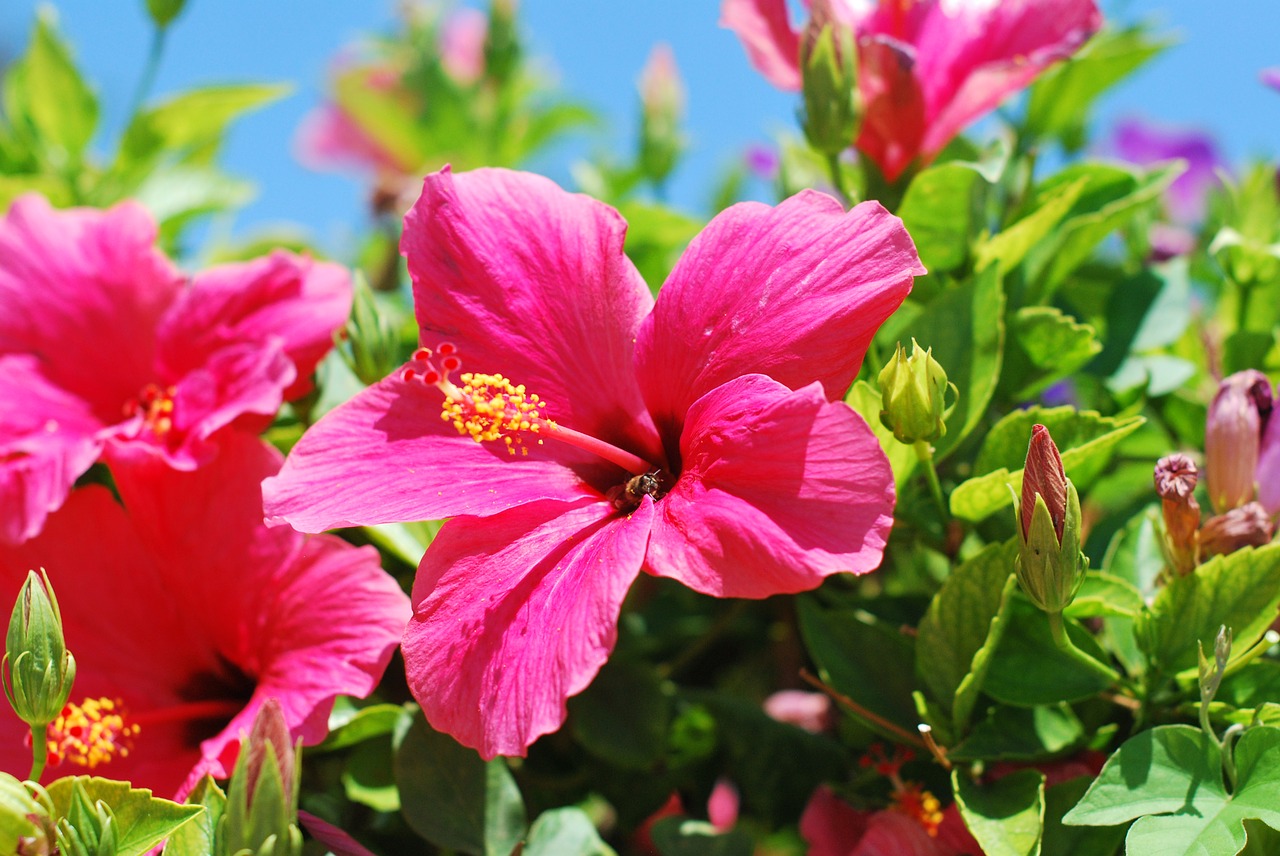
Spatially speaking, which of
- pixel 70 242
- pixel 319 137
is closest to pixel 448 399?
pixel 70 242

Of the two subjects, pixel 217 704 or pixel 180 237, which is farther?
pixel 180 237

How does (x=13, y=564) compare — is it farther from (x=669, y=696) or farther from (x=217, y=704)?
(x=669, y=696)

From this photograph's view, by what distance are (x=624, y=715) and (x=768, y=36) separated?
73cm

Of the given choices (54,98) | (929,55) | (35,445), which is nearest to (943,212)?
(929,55)

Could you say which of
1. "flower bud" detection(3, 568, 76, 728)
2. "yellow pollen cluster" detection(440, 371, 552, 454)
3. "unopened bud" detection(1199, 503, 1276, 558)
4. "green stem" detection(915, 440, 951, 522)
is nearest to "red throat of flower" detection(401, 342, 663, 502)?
"yellow pollen cluster" detection(440, 371, 552, 454)

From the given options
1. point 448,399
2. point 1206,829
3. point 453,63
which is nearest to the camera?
point 1206,829

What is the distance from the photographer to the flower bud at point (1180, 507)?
0.92 meters

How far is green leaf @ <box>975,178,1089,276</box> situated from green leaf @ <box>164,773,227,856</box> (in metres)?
0.78

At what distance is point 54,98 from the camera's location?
64.9 inches

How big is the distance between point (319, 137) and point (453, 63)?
556mm

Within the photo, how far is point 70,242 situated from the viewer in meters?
1.22

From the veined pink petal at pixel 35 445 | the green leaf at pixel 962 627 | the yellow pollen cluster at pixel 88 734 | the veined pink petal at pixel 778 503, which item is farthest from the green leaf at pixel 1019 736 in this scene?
the veined pink petal at pixel 35 445

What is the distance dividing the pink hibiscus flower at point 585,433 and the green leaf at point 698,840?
29cm

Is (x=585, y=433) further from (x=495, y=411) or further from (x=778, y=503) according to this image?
(x=778, y=503)
